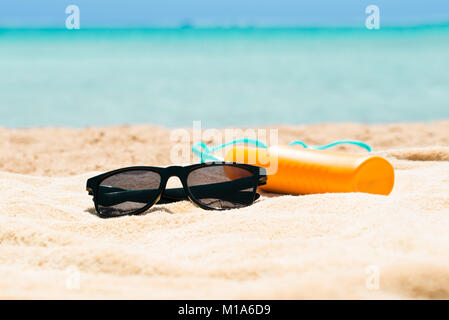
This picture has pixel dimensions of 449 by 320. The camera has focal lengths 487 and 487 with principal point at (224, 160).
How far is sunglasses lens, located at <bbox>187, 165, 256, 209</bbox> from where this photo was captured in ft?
7.02

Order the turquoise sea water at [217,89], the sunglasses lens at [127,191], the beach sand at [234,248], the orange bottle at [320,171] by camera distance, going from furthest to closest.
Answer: the turquoise sea water at [217,89] < the orange bottle at [320,171] < the sunglasses lens at [127,191] < the beach sand at [234,248]

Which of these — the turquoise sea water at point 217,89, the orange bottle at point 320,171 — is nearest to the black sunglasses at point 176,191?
the orange bottle at point 320,171

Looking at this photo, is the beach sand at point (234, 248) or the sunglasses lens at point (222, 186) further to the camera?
the sunglasses lens at point (222, 186)

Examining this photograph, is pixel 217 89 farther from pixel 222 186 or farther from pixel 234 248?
pixel 234 248

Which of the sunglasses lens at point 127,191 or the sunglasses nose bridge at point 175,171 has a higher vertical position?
the sunglasses nose bridge at point 175,171

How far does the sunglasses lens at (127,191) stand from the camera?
2080 mm

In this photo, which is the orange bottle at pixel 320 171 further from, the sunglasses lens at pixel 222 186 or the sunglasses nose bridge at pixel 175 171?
the sunglasses nose bridge at pixel 175 171

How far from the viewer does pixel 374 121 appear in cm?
722

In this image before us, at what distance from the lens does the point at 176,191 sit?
2.25m

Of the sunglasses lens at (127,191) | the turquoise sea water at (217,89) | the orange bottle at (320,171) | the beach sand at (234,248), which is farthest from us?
the turquoise sea water at (217,89)

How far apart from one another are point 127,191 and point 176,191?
0.24 meters

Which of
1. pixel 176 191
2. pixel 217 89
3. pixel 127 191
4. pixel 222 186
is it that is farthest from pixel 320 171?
pixel 217 89

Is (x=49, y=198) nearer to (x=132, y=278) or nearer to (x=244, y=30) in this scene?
(x=132, y=278)
